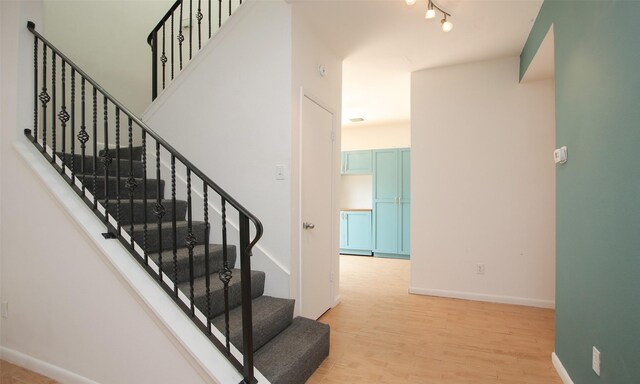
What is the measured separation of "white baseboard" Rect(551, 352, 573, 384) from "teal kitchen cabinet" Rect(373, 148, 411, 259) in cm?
386

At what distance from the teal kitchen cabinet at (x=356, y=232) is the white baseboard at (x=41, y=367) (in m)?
5.19

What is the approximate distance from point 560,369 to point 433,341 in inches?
33.9

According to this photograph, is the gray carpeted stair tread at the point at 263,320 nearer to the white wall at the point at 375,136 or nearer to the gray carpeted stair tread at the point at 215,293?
the gray carpeted stair tread at the point at 215,293

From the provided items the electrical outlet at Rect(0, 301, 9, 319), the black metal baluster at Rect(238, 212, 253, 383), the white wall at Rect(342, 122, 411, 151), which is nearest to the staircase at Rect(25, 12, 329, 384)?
the black metal baluster at Rect(238, 212, 253, 383)

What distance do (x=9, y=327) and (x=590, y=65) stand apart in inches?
165

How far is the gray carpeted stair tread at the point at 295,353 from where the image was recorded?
74.3 inches

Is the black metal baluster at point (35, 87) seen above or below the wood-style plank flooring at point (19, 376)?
above

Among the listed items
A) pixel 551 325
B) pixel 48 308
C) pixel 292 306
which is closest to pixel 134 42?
pixel 48 308

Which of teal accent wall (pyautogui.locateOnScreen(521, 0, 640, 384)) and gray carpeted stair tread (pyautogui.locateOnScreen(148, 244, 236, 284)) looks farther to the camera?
gray carpeted stair tread (pyautogui.locateOnScreen(148, 244, 236, 284))

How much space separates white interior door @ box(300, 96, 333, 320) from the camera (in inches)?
113

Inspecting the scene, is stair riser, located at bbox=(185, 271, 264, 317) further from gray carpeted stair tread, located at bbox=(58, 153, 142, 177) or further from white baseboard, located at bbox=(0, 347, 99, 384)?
gray carpeted stair tread, located at bbox=(58, 153, 142, 177)

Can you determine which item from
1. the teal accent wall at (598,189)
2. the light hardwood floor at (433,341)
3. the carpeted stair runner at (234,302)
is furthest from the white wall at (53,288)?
the teal accent wall at (598,189)

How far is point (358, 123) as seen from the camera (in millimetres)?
6945

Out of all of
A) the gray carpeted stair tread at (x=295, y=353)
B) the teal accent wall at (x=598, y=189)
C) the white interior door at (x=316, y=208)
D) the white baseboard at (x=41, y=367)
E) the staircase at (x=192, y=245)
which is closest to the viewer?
the teal accent wall at (x=598, y=189)
